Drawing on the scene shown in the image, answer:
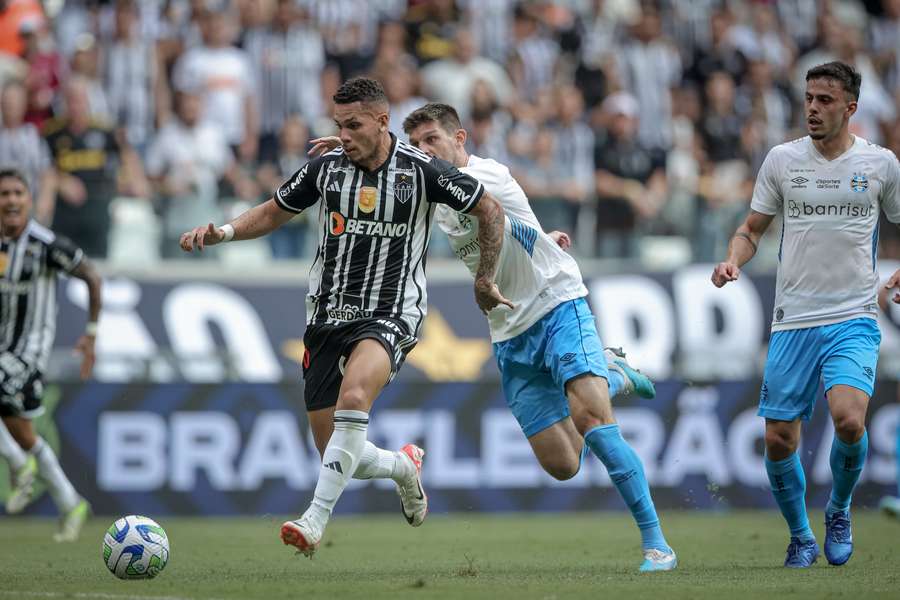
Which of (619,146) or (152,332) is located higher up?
(619,146)

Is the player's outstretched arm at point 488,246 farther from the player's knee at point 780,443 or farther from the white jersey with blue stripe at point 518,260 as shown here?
the player's knee at point 780,443

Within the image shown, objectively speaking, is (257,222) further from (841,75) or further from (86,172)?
(86,172)

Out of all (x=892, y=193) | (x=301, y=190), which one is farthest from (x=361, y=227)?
(x=892, y=193)

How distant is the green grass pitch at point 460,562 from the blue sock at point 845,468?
0.41m

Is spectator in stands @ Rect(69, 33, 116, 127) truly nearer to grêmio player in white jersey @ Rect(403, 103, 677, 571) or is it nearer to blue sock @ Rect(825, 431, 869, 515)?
grêmio player in white jersey @ Rect(403, 103, 677, 571)

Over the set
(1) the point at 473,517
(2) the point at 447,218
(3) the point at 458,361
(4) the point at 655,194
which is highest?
(2) the point at 447,218

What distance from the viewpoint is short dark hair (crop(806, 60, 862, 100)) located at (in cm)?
855

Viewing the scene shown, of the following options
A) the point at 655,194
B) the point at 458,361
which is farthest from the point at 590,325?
the point at 655,194

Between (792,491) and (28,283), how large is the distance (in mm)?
6700

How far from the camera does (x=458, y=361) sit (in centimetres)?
1591

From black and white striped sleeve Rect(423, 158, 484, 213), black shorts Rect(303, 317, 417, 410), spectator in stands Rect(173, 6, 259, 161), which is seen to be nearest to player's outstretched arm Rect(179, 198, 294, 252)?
black shorts Rect(303, 317, 417, 410)

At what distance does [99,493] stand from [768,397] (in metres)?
7.83

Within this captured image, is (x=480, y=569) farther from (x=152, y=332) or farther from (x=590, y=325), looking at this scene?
(x=152, y=332)

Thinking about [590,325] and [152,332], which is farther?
[152,332]
